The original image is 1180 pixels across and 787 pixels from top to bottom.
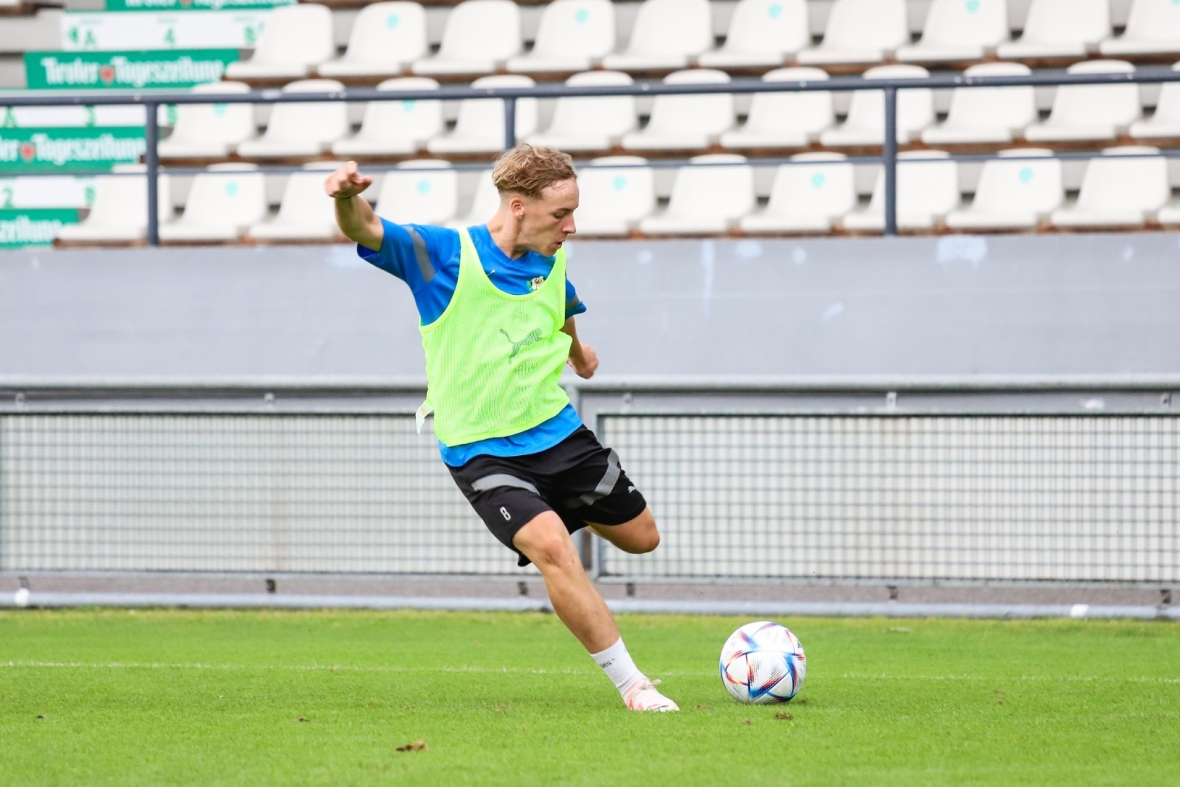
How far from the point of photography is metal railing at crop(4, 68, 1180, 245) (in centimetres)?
883

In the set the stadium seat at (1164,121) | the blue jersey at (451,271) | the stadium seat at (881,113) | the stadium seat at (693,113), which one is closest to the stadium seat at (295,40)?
the stadium seat at (693,113)

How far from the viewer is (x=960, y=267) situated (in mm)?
9031

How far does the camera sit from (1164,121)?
11.1m

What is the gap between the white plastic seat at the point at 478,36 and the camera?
1324 cm

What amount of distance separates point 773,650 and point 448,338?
58.4 inches

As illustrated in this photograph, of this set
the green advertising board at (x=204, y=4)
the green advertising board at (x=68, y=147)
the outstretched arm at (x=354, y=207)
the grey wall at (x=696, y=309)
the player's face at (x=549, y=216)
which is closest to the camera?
the outstretched arm at (x=354, y=207)

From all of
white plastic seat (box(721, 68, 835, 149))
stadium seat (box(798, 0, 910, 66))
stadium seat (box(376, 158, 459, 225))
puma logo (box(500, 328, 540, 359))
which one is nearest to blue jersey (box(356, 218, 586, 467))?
puma logo (box(500, 328, 540, 359))

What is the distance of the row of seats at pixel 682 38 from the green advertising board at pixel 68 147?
58.9 inches

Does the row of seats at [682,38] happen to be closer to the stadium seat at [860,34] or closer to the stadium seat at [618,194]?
the stadium seat at [860,34]

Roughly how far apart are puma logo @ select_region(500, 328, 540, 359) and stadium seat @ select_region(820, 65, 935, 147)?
6.80m

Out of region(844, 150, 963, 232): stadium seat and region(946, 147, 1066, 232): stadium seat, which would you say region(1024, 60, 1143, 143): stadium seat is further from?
region(844, 150, 963, 232): stadium seat

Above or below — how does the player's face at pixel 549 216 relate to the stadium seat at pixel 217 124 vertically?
below

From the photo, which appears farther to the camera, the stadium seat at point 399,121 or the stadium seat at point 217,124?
the stadium seat at point 217,124

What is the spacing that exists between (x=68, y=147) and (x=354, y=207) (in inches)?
417
